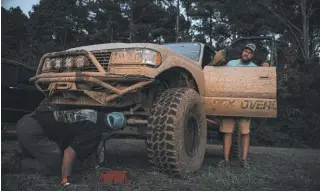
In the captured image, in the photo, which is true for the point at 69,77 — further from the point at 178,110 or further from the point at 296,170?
the point at 296,170

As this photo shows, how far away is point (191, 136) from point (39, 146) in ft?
5.80

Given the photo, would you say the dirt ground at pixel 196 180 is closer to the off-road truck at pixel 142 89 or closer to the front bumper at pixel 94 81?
the off-road truck at pixel 142 89

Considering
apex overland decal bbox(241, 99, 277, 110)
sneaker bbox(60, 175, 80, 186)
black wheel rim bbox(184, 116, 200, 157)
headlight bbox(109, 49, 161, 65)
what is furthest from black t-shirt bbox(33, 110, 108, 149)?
apex overland decal bbox(241, 99, 277, 110)

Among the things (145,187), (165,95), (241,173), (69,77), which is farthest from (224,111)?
(69,77)

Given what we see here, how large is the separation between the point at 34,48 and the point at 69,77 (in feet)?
38.6

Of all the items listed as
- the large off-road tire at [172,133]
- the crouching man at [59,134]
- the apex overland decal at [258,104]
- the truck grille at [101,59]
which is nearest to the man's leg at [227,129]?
the apex overland decal at [258,104]

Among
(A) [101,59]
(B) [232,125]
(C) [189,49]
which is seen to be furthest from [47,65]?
(B) [232,125]

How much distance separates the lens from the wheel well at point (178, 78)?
4.36 metres

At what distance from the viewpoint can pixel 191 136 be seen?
4.30m

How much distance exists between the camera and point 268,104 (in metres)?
4.95

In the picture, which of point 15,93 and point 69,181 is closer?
point 69,181

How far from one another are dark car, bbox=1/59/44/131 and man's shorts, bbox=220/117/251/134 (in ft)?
12.4

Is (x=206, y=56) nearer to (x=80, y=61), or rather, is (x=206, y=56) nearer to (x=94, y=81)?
(x=80, y=61)

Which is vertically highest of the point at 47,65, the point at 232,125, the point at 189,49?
the point at 189,49
